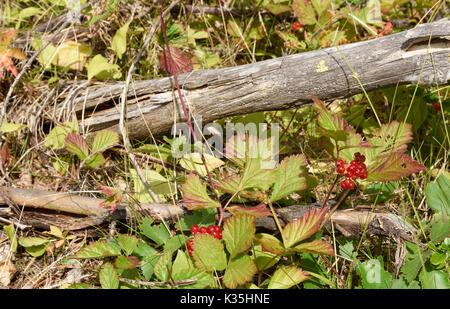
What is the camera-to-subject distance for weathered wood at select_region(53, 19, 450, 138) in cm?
161

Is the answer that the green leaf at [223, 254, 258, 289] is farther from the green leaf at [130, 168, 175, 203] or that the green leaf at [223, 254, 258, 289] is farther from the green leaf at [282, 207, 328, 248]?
the green leaf at [130, 168, 175, 203]

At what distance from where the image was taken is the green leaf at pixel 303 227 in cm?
128

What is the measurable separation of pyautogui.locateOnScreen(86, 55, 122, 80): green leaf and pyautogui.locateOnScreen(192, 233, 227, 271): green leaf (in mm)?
1156

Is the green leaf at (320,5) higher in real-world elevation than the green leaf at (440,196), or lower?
higher

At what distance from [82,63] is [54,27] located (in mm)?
280

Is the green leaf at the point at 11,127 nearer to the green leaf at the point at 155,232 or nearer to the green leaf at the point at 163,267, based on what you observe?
the green leaf at the point at 155,232

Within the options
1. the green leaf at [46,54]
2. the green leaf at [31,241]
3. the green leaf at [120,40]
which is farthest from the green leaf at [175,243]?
the green leaf at [46,54]

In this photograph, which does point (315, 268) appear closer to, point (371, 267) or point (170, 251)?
point (371, 267)

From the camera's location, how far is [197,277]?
4.23 feet

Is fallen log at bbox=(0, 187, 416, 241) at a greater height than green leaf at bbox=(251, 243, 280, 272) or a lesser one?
greater

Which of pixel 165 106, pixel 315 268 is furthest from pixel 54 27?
pixel 315 268

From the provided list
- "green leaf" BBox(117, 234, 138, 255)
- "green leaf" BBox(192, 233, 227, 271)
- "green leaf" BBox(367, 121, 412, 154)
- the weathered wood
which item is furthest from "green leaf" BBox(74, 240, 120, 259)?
"green leaf" BBox(367, 121, 412, 154)

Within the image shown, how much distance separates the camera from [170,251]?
1363 millimetres

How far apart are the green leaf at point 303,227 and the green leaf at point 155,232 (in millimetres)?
459
